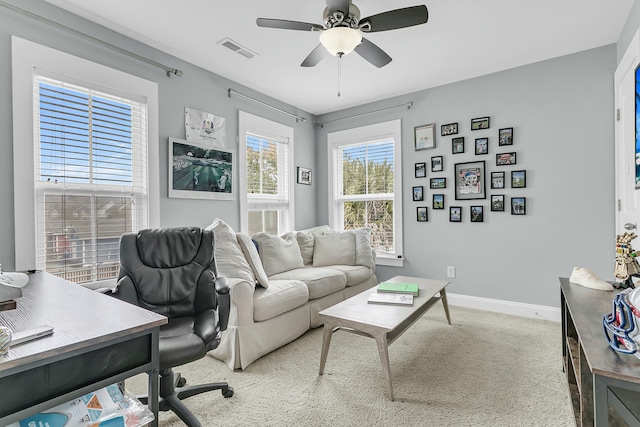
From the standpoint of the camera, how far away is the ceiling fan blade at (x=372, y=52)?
2255 mm

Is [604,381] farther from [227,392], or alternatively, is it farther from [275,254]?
[275,254]

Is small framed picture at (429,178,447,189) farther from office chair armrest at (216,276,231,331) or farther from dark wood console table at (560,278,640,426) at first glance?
office chair armrest at (216,276,231,331)

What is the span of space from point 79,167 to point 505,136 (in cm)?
386

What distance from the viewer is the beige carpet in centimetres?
171

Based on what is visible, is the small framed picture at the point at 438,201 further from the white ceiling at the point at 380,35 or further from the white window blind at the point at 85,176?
the white window blind at the point at 85,176

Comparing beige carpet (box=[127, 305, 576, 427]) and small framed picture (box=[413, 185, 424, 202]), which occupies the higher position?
small framed picture (box=[413, 185, 424, 202])

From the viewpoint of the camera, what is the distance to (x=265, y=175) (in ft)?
13.3

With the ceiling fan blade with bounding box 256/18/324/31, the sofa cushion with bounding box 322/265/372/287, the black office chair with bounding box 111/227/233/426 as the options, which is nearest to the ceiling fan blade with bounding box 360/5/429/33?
the ceiling fan blade with bounding box 256/18/324/31

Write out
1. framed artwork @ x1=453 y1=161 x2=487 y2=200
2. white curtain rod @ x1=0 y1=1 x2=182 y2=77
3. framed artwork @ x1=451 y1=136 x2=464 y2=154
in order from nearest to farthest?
white curtain rod @ x1=0 y1=1 x2=182 y2=77 → framed artwork @ x1=453 y1=161 x2=487 y2=200 → framed artwork @ x1=451 y1=136 x2=464 y2=154

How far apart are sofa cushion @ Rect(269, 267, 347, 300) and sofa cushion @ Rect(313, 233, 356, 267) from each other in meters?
0.38

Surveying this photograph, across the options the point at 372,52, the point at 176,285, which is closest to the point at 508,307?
the point at 372,52

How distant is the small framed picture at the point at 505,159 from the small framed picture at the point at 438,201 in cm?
67

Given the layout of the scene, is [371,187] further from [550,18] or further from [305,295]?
[550,18]

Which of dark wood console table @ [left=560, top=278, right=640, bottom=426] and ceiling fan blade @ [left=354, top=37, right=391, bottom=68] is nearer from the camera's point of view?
dark wood console table @ [left=560, top=278, right=640, bottom=426]
